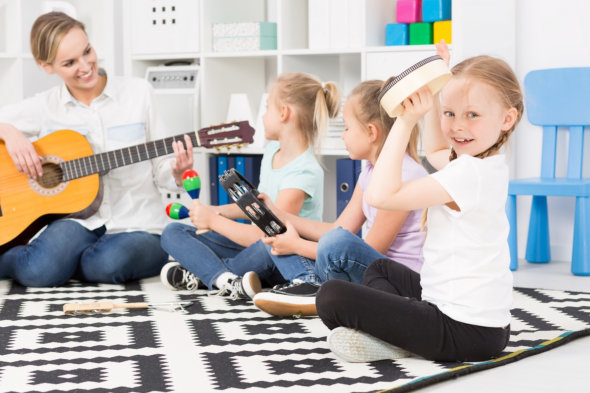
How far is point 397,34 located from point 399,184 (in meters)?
1.55

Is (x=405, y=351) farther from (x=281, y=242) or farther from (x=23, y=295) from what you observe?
(x=23, y=295)

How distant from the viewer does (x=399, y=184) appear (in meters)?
1.51

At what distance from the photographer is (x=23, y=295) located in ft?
7.90

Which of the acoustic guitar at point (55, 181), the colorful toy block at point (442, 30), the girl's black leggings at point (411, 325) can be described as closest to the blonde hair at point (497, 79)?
the girl's black leggings at point (411, 325)

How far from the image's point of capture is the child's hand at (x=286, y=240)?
2.13 meters

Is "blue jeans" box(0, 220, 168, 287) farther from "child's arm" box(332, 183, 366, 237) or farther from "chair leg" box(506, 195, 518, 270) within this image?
"chair leg" box(506, 195, 518, 270)

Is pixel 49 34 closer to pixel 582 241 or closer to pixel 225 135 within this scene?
pixel 225 135

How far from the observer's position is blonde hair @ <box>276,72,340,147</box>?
93.1 inches

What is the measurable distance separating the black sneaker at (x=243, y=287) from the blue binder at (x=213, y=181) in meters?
1.02

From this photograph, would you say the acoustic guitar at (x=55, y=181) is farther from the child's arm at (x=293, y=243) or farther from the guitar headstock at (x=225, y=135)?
the child's arm at (x=293, y=243)

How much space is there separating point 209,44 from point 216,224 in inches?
47.5

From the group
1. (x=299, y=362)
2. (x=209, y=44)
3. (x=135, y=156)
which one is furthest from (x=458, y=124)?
(x=209, y=44)

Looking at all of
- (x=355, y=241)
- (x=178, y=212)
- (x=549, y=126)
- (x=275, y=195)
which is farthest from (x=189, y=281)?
(x=549, y=126)

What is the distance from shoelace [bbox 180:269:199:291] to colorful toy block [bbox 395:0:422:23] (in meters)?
1.16
